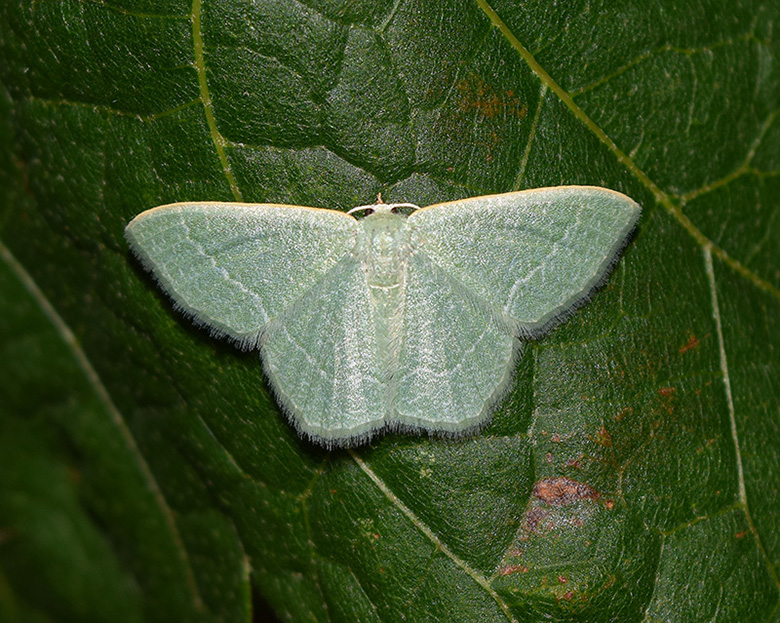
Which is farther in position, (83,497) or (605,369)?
(83,497)

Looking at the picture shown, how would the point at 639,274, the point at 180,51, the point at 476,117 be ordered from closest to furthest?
1. the point at 180,51
2. the point at 476,117
3. the point at 639,274

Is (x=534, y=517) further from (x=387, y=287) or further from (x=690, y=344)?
(x=387, y=287)

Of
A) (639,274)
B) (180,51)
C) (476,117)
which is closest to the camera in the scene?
(180,51)

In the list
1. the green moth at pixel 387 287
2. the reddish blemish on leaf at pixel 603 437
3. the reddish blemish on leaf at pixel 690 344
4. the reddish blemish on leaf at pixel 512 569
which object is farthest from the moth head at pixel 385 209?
the reddish blemish on leaf at pixel 512 569

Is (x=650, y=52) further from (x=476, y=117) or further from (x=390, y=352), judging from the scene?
(x=390, y=352)

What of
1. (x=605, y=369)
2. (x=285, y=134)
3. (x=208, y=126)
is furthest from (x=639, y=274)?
(x=208, y=126)

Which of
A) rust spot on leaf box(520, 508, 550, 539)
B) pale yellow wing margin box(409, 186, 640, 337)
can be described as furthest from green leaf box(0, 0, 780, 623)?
pale yellow wing margin box(409, 186, 640, 337)

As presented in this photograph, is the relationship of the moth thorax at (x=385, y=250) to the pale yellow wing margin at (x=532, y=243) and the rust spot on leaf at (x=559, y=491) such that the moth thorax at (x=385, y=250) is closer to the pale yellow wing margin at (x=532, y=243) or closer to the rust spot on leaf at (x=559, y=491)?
the pale yellow wing margin at (x=532, y=243)
